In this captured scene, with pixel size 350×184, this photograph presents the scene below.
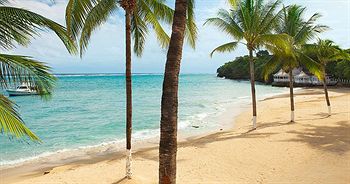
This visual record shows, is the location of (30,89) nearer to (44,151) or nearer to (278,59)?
(44,151)

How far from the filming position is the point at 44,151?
15.2 m

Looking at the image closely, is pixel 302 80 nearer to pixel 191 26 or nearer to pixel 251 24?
pixel 251 24

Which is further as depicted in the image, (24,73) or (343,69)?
(343,69)

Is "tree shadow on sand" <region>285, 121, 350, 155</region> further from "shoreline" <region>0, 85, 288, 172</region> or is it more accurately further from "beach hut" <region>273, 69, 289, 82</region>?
"beach hut" <region>273, 69, 289, 82</region>

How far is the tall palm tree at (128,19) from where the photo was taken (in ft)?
23.7

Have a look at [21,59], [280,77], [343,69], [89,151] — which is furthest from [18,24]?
[280,77]

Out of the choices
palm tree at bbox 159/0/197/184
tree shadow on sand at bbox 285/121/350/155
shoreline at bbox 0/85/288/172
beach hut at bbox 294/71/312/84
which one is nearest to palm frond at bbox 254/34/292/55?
tree shadow on sand at bbox 285/121/350/155

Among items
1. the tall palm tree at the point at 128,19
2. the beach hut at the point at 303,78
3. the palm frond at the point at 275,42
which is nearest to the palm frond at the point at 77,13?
the tall palm tree at the point at 128,19

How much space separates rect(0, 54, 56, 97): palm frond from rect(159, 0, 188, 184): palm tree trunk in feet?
5.91

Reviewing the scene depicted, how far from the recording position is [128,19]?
25.7 ft

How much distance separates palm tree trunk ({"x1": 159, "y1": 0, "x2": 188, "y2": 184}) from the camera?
14.4 ft

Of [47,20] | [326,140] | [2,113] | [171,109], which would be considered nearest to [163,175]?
[171,109]

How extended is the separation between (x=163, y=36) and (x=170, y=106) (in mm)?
6004

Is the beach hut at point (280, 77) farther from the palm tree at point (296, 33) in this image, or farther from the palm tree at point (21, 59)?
the palm tree at point (21, 59)
